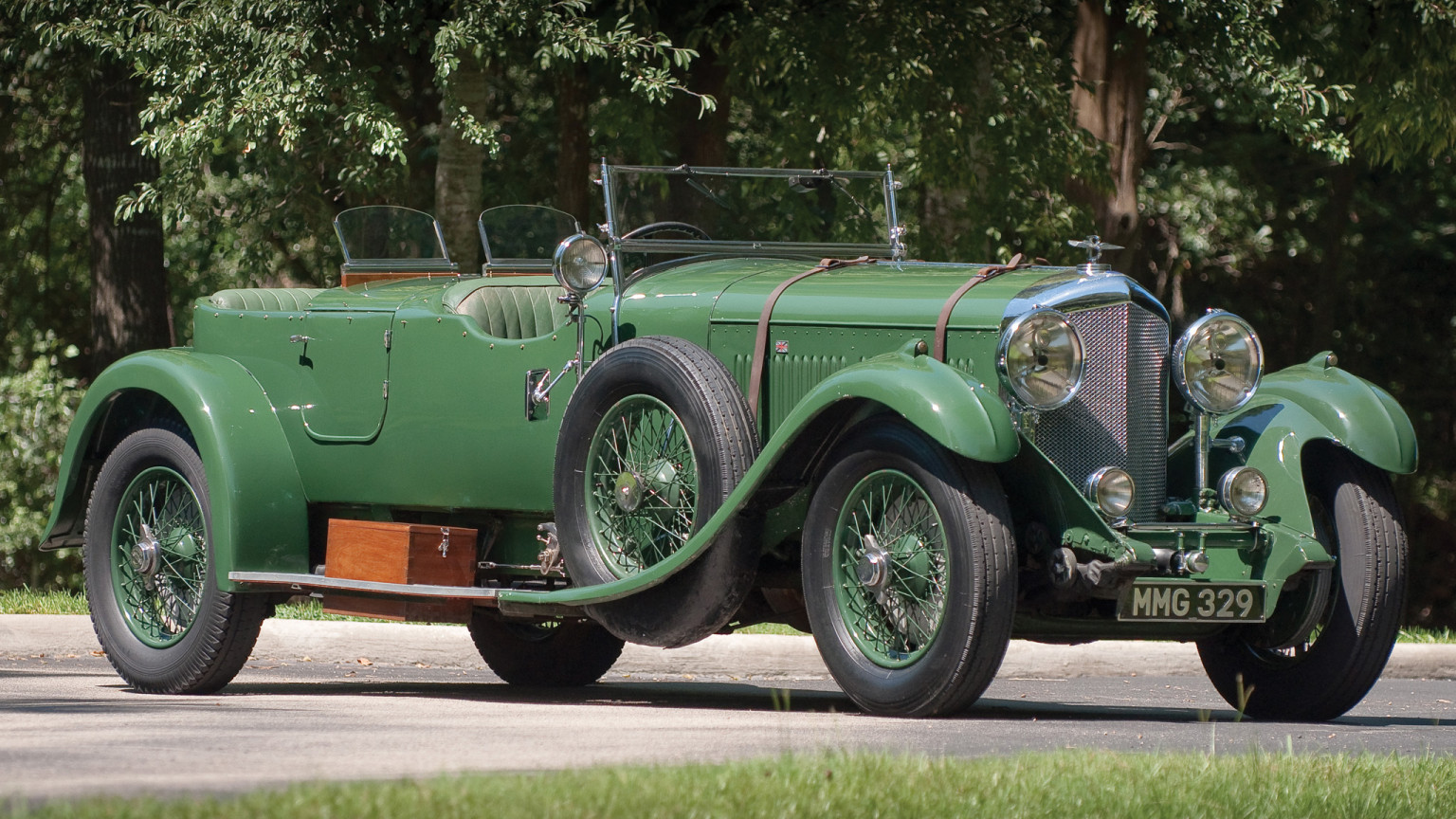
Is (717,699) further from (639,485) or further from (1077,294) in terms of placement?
(1077,294)

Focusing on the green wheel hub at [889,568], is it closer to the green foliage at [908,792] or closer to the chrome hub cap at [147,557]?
the green foliage at [908,792]

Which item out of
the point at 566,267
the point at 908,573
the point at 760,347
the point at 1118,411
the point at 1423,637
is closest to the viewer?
the point at 908,573

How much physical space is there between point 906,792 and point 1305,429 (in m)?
2.93

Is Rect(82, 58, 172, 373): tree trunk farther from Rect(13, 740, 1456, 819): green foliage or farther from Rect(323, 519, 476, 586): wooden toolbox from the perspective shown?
Rect(13, 740, 1456, 819): green foliage

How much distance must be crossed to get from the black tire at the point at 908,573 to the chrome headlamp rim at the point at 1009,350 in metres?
0.38

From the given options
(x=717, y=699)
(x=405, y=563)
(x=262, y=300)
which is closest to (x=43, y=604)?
(x=262, y=300)

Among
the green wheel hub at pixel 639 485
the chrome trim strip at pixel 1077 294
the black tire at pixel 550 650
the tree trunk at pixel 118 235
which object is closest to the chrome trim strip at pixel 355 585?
the green wheel hub at pixel 639 485

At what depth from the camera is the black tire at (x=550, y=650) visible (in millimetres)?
8164

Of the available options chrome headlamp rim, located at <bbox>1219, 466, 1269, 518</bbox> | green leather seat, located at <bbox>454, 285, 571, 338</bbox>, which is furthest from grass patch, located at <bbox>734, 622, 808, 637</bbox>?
chrome headlamp rim, located at <bbox>1219, 466, 1269, 518</bbox>

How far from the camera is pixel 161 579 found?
301 inches

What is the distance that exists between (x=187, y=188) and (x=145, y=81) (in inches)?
31.7

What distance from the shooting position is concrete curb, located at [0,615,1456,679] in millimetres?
9273

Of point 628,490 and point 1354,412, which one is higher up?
point 1354,412

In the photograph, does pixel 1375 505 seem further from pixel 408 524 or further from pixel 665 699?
pixel 408 524
